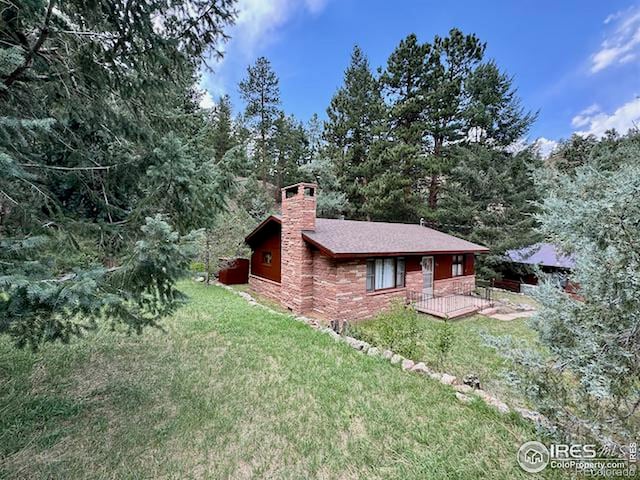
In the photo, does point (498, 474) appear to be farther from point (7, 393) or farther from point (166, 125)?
point (7, 393)

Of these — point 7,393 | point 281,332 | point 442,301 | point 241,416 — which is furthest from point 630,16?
point 7,393

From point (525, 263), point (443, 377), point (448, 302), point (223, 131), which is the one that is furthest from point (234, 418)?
point (223, 131)

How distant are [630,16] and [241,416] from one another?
13832 millimetres

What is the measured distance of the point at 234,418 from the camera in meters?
3.89

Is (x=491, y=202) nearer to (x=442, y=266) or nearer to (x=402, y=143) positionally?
(x=442, y=266)

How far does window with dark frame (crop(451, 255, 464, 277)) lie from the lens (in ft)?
45.1

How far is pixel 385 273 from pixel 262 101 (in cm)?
2469

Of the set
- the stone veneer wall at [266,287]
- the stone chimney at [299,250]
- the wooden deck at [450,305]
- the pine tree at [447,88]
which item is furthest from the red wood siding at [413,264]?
the pine tree at [447,88]

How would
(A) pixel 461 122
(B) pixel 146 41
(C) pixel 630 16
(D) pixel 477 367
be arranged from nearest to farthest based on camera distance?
(B) pixel 146 41 → (D) pixel 477 367 → (C) pixel 630 16 → (A) pixel 461 122

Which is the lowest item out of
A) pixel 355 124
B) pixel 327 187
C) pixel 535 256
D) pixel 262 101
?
pixel 535 256

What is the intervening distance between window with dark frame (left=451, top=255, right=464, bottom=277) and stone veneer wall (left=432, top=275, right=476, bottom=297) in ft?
0.68

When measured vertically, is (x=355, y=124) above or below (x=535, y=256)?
above

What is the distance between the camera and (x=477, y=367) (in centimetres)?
609

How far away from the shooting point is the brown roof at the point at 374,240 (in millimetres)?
9617
